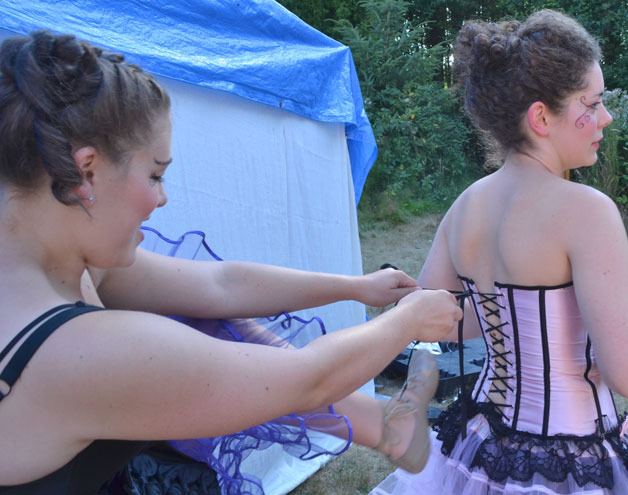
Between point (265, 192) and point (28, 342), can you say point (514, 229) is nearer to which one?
point (28, 342)

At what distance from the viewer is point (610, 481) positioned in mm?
1554

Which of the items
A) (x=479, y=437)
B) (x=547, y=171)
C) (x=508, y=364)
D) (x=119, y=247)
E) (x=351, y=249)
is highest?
(x=547, y=171)

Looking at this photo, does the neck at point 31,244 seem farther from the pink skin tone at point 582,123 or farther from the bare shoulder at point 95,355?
the pink skin tone at point 582,123

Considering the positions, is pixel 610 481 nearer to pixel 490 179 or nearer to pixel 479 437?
pixel 479 437

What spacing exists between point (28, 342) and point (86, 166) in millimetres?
299

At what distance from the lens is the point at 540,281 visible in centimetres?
163

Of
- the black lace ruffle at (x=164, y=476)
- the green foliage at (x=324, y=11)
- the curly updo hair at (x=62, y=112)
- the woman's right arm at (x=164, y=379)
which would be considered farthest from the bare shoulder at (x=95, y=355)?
the green foliage at (x=324, y=11)

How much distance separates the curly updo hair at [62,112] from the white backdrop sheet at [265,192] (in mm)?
1522

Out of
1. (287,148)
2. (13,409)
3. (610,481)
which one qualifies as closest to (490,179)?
(610,481)

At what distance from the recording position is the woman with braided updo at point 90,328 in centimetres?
106

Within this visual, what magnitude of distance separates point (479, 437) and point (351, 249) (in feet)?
7.68

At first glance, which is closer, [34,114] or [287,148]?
[34,114]

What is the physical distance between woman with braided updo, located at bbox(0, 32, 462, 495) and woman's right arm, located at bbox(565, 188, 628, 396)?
20.5 inches

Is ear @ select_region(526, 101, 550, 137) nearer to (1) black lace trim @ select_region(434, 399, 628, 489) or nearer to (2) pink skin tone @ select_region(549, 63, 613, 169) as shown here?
(2) pink skin tone @ select_region(549, 63, 613, 169)
